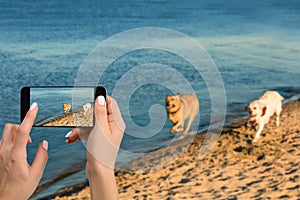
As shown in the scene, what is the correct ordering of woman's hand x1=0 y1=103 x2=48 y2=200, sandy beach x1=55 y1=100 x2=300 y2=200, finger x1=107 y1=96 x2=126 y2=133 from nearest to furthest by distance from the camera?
woman's hand x1=0 y1=103 x2=48 y2=200 < finger x1=107 y1=96 x2=126 y2=133 < sandy beach x1=55 y1=100 x2=300 y2=200

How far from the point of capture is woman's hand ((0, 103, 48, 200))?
23.6 inches

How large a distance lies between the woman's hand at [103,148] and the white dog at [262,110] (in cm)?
271

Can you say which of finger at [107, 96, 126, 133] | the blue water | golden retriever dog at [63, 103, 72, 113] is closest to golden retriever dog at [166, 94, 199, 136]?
the blue water

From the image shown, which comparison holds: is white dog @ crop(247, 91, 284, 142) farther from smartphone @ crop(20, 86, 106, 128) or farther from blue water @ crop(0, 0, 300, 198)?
smartphone @ crop(20, 86, 106, 128)

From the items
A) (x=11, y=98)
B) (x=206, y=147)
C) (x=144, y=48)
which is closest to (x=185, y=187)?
(x=206, y=147)

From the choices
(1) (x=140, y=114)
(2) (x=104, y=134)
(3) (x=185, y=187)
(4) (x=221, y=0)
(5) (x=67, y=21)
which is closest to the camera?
(2) (x=104, y=134)

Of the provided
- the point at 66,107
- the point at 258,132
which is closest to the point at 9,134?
the point at 66,107

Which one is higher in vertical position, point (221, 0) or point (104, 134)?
point (221, 0)

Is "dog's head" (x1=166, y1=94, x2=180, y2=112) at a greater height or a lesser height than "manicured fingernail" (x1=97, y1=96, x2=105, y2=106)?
lesser

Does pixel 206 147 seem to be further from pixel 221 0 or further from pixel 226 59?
pixel 221 0

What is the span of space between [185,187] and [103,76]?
175 cm

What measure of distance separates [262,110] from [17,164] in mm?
2971

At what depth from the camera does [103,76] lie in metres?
4.54

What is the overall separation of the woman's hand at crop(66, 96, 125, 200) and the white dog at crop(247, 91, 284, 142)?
271 centimetres
